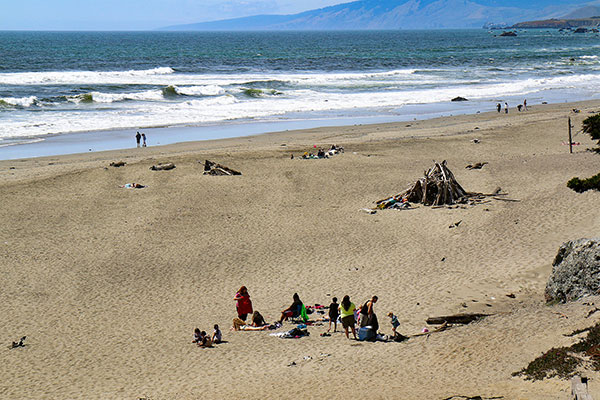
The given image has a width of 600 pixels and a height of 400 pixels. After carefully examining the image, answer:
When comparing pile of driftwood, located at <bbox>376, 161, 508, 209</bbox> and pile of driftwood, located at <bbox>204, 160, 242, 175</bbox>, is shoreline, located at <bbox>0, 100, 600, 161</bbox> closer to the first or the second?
pile of driftwood, located at <bbox>204, 160, 242, 175</bbox>

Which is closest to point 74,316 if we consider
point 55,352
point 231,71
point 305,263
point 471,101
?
point 55,352

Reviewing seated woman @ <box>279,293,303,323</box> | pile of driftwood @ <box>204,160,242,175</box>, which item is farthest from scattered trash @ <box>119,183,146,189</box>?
seated woman @ <box>279,293,303,323</box>

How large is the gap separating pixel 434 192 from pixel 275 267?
23.7ft

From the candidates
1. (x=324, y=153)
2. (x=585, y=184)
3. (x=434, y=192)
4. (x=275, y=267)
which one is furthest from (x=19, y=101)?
(x=585, y=184)

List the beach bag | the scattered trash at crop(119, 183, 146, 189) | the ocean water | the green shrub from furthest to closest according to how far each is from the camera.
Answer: the ocean water
the scattered trash at crop(119, 183, 146, 189)
the beach bag
the green shrub

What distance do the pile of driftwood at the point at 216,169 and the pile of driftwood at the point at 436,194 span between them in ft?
21.4

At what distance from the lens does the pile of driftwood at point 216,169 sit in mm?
25375

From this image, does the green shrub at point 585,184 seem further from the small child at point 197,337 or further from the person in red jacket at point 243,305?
the small child at point 197,337

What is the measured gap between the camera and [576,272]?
39.1ft

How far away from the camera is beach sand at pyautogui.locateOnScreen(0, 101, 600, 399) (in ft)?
34.1

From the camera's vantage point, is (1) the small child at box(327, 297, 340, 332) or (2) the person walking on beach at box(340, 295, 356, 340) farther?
(1) the small child at box(327, 297, 340, 332)

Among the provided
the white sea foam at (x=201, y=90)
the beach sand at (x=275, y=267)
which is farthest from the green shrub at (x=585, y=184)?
the white sea foam at (x=201, y=90)

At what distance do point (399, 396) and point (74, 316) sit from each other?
7312mm

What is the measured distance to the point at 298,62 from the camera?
3708 inches
